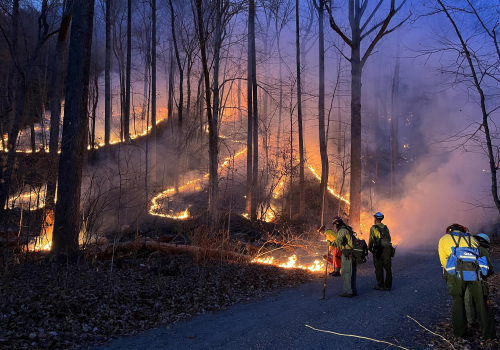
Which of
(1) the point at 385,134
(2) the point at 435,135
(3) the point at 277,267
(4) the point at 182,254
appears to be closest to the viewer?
(3) the point at 277,267

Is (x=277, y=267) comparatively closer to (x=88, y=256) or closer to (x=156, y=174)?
(x=88, y=256)

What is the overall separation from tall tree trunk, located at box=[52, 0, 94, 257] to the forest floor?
85cm

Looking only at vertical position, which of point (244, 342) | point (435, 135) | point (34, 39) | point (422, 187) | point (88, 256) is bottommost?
point (244, 342)

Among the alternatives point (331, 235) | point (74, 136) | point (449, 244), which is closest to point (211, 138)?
point (74, 136)

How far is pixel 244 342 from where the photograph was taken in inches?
221

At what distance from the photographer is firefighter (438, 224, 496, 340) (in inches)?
219

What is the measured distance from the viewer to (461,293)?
5.76 meters

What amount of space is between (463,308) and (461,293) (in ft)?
0.73

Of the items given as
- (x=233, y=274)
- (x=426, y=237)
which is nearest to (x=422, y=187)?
(x=426, y=237)

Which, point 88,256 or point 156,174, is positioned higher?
point 156,174

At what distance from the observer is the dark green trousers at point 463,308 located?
18.2 ft

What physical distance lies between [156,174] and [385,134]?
32091 mm

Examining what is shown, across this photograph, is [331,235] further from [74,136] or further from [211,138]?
[74,136]

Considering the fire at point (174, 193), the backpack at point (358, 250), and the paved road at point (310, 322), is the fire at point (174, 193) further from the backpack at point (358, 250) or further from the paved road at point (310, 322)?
the paved road at point (310, 322)
